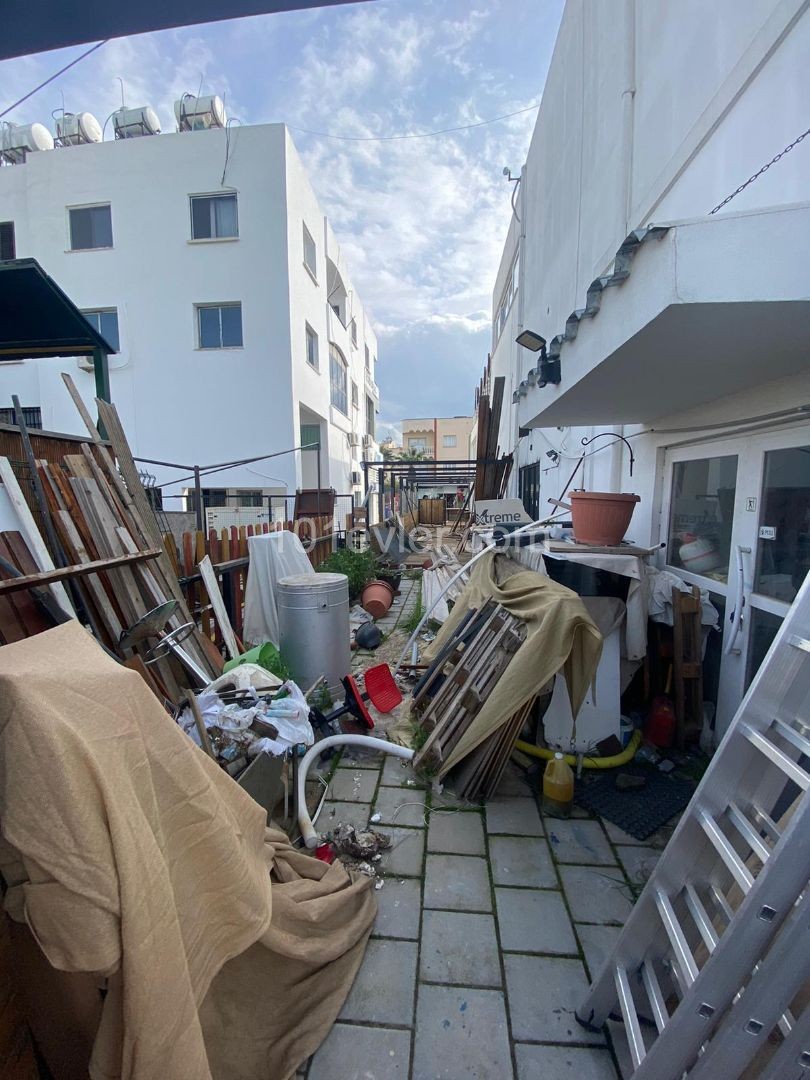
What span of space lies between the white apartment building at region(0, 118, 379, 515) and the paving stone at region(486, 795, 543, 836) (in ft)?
32.2

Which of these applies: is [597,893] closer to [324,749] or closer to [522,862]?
[522,862]

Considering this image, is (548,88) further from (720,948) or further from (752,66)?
(720,948)

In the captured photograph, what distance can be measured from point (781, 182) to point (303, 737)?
11.6ft

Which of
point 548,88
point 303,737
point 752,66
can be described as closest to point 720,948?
point 303,737

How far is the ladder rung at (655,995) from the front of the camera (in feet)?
4.06

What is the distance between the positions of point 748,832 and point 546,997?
1.03m

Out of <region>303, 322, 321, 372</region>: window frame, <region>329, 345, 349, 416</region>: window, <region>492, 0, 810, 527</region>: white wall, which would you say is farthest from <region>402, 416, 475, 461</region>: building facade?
<region>492, 0, 810, 527</region>: white wall

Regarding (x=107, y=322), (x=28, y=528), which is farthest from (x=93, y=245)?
(x=28, y=528)

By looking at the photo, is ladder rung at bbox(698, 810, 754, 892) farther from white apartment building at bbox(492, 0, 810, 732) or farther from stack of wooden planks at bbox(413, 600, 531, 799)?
white apartment building at bbox(492, 0, 810, 732)

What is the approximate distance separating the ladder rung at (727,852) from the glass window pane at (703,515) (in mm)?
2167

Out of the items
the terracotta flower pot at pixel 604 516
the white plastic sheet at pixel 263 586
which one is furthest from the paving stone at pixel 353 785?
the terracotta flower pot at pixel 604 516

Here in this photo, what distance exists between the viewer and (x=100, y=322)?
11492mm

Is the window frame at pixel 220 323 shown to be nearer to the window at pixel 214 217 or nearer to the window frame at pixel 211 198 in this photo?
the window frame at pixel 211 198

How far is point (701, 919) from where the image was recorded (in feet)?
4.03
